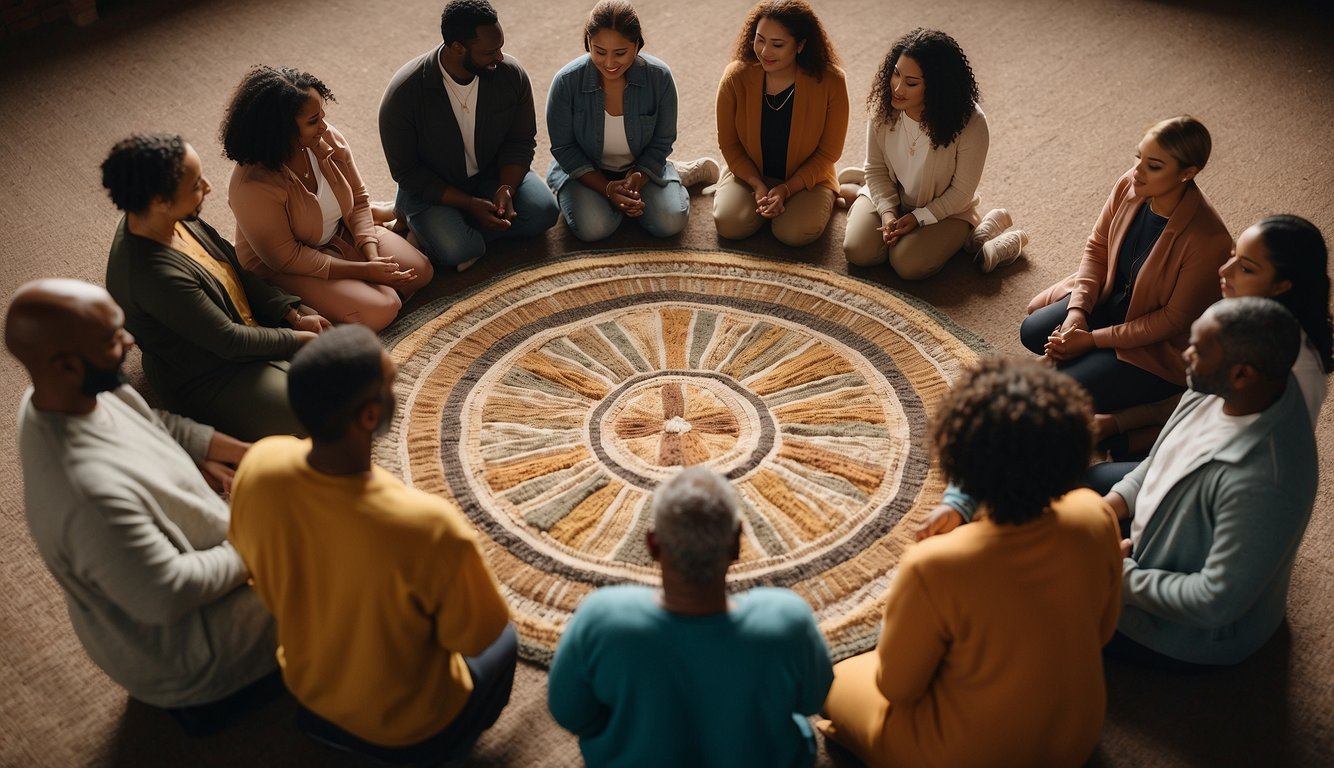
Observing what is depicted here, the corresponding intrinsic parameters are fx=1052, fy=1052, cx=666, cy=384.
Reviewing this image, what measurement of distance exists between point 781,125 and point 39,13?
12.7 ft

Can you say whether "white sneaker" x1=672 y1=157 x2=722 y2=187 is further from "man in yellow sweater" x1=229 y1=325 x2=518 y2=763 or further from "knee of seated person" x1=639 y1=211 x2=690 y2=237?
"man in yellow sweater" x1=229 y1=325 x2=518 y2=763

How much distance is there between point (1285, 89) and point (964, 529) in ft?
13.3

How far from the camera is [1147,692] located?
2.39 meters

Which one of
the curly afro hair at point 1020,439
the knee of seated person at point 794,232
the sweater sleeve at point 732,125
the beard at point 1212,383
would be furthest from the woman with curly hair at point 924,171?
the curly afro hair at point 1020,439

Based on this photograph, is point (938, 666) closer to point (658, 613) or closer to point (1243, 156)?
point (658, 613)

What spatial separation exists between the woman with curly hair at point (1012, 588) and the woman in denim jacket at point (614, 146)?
214 centimetres

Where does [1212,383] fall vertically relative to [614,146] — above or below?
below

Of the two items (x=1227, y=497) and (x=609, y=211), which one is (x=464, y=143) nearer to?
(x=609, y=211)

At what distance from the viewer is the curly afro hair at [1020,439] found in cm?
175

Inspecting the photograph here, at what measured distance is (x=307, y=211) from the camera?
3.20 metres

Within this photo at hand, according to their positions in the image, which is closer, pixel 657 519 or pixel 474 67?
pixel 657 519

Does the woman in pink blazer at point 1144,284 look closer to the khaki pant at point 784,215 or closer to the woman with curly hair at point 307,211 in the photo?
the khaki pant at point 784,215

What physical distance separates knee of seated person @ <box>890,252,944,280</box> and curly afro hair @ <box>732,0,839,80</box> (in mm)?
693

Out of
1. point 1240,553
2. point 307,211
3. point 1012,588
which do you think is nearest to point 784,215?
point 307,211
